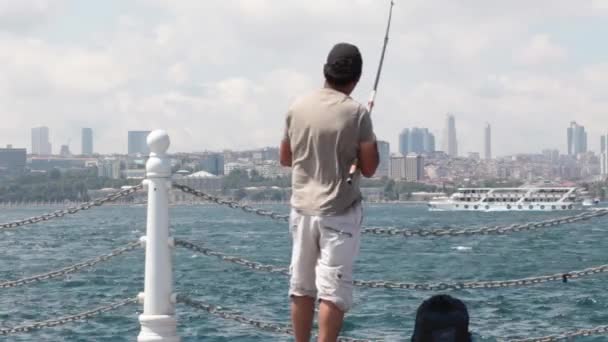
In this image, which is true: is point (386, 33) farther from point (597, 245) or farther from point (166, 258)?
point (597, 245)

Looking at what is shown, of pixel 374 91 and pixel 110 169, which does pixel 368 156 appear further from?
pixel 110 169

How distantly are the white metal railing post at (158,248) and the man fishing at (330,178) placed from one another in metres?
0.73

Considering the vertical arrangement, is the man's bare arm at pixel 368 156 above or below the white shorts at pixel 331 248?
above

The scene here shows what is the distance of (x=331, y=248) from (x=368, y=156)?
0.45 meters

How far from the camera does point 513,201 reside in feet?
465

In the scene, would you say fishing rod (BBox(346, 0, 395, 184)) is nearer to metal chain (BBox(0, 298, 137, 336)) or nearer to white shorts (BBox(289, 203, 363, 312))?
white shorts (BBox(289, 203, 363, 312))

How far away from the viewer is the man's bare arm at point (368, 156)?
536 centimetres

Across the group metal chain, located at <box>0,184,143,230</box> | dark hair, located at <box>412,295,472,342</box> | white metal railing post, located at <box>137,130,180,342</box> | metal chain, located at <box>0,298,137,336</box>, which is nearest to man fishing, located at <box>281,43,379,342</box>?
dark hair, located at <box>412,295,472,342</box>

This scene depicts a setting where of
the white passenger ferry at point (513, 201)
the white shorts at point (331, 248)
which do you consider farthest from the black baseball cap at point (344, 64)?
the white passenger ferry at point (513, 201)

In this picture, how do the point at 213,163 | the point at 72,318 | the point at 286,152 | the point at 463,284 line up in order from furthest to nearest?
the point at 213,163, the point at 72,318, the point at 463,284, the point at 286,152

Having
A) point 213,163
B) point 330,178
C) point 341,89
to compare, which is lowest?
point 330,178

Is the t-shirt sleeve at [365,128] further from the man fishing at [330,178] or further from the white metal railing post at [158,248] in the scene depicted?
the white metal railing post at [158,248]

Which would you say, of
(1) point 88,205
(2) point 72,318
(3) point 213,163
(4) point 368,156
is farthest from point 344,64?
(3) point 213,163

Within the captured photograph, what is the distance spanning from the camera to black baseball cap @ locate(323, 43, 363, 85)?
5.48 metres
